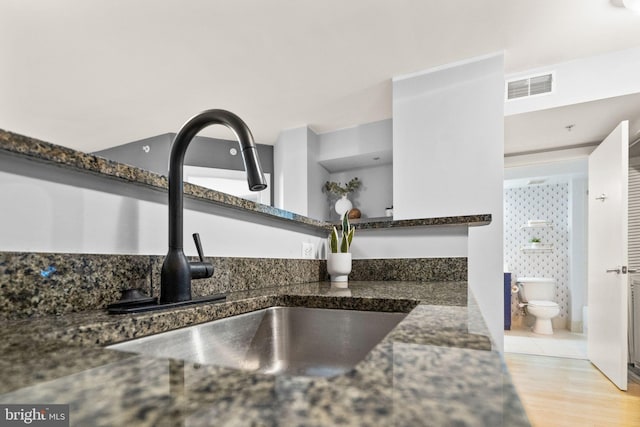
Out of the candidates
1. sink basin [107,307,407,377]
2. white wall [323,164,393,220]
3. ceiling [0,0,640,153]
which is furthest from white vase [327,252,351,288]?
white wall [323,164,393,220]

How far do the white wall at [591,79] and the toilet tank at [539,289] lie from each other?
10.2 ft

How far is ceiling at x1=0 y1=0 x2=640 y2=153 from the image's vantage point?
1966 millimetres

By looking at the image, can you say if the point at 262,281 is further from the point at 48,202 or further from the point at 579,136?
the point at 579,136

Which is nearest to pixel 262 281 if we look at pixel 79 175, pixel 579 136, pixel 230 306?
pixel 230 306

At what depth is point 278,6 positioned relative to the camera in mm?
1942

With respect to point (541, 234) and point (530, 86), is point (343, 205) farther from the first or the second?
point (541, 234)

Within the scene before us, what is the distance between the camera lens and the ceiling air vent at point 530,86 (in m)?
2.51

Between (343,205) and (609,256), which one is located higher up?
(343,205)

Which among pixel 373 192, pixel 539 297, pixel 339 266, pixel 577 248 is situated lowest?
pixel 539 297

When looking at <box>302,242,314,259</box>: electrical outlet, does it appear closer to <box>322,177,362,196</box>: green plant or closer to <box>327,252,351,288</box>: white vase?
<box>327,252,351,288</box>: white vase

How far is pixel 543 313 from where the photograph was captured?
13.9 ft

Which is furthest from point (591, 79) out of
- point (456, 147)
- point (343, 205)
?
point (343, 205)

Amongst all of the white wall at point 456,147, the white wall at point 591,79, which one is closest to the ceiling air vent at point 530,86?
the white wall at point 591,79

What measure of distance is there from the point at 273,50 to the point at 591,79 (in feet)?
7.50
